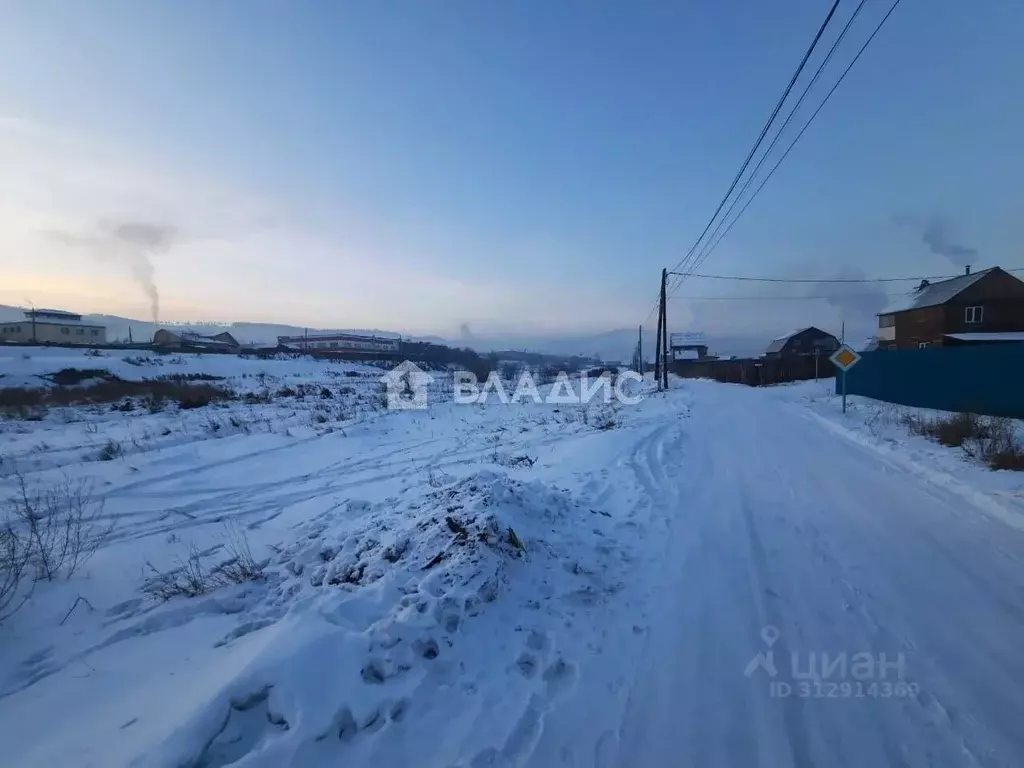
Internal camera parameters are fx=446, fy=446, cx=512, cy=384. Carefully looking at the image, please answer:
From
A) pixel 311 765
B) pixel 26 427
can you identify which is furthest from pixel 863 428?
pixel 26 427

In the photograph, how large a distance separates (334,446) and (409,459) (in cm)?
264

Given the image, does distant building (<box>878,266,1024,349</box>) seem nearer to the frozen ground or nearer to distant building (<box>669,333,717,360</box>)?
the frozen ground

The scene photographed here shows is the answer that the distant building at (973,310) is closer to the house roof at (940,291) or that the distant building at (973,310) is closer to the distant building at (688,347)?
the house roof at (940,291)

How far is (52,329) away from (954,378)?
88.8m

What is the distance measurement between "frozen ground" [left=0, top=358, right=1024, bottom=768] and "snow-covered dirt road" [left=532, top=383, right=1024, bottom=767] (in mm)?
17

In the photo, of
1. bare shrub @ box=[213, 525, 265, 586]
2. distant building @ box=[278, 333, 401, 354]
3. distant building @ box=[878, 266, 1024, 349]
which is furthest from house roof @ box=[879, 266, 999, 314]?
distant building @ box=[278, 333, 401, 354]

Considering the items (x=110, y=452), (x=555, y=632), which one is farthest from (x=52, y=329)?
(x=555, y=632)

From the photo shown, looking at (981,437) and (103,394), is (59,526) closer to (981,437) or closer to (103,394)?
(981,437)

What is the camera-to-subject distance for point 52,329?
197 feet

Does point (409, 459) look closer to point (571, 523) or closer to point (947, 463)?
point (571, 523)

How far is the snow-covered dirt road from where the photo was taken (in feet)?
7.42

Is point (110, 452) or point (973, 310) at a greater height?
point (973, 310)

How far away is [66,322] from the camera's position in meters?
63.3

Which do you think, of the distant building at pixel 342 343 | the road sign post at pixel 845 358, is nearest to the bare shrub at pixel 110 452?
the road sign post at pixel 845 358
